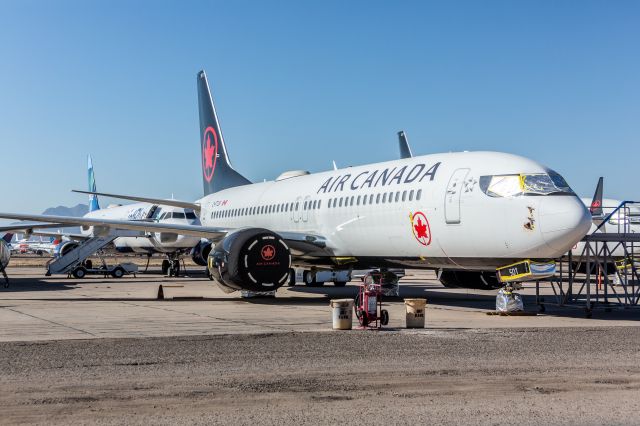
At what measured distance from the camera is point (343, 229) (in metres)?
22.0

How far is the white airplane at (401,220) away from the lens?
1623 cm

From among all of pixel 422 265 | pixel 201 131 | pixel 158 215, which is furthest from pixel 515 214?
pixel 158 215

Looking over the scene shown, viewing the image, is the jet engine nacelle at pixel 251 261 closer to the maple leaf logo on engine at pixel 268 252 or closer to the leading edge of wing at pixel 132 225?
the maple leaf logo on engine at pixel 268 252

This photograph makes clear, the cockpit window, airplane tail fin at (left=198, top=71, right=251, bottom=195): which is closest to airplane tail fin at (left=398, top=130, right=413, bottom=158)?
airplane tail fin at (left=198, top=71, right=251, bottom=195)

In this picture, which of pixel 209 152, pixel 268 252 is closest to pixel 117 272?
pixel 209 152

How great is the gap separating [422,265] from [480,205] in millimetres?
2804

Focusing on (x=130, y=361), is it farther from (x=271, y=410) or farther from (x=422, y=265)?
(x=422, y=265)

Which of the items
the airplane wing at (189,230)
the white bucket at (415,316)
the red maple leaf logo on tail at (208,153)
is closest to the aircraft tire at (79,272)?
the red maple leaf logo on tail at (208,153)

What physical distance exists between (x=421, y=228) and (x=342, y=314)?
196 inches

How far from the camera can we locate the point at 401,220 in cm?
1930

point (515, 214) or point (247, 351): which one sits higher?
point (515, 214)

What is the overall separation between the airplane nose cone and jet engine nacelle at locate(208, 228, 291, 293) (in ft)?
24.4

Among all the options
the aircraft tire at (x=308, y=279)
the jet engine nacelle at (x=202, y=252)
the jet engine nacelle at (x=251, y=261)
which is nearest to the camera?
the jet engine nacelle at (x=251, y=261)

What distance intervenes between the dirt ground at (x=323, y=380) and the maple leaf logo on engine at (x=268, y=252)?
25.2 ft
